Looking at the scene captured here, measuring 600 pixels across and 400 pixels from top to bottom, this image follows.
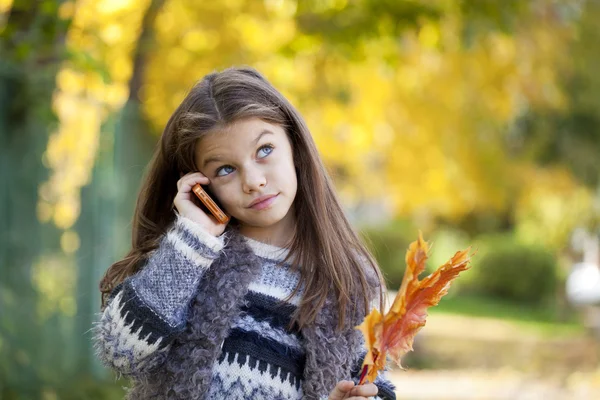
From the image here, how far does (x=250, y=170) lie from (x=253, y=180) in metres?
0.03

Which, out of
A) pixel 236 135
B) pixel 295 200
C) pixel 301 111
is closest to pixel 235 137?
pixel 236 135

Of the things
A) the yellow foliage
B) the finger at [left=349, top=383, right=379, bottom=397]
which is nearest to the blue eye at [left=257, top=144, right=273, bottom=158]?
the finger at [left=349, top=383, right=379, bottom=397]

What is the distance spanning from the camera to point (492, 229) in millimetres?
25703

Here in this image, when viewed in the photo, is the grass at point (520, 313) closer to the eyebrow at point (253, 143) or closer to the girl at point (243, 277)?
the girl at point (243, 277)

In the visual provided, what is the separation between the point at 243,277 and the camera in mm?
2408

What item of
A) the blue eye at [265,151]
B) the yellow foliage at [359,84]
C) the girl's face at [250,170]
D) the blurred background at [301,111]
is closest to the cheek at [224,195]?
the girl's face at [250,170]

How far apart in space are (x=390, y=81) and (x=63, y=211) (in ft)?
16.8

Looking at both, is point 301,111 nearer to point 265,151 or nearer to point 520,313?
point 265,151

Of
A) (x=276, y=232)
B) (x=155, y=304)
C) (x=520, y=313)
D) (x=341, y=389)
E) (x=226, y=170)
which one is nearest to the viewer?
(x=341, y=389)

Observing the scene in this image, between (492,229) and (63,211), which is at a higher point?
(492,229)

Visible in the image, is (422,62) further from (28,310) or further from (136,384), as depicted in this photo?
(136,384)

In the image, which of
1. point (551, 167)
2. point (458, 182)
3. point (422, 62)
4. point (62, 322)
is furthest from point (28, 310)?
point (551, 167)

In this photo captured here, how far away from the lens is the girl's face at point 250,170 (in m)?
2.37

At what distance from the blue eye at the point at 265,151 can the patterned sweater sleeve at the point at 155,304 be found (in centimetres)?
24
